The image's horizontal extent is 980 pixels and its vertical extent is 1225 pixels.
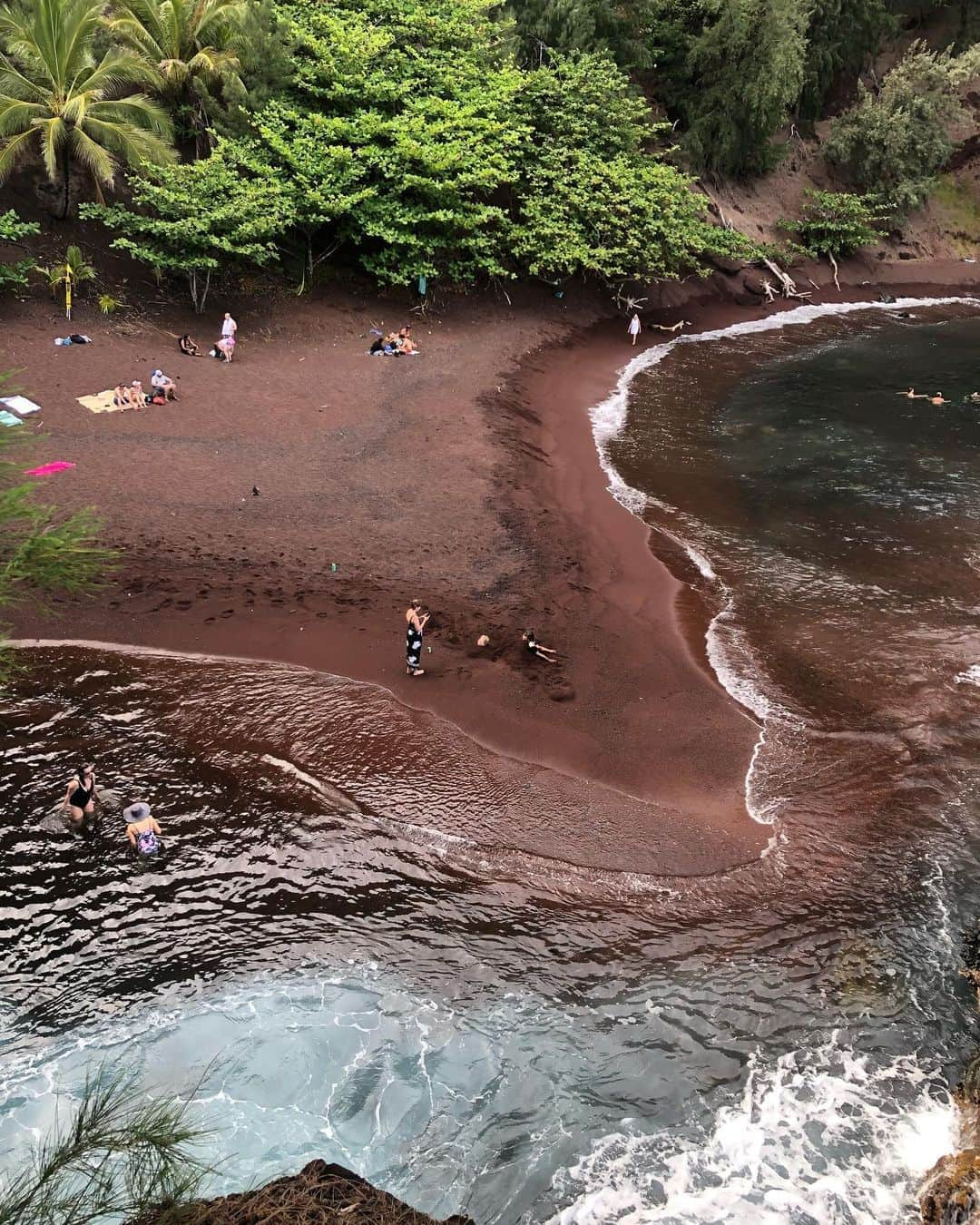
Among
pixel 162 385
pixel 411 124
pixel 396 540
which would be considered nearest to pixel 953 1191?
pixel 396 540

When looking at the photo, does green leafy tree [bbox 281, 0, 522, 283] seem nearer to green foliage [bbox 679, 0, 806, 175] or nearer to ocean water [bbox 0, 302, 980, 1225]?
green foliage [bbox 679, 0, 806, 175]

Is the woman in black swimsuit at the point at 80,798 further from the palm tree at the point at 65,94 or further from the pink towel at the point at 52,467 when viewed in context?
the palm tree at the point at 65,94

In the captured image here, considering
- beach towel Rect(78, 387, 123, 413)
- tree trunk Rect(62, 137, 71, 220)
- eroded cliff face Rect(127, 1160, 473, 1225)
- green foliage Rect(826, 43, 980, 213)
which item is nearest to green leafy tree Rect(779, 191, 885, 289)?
green foliage Rect(826, 43, 980, 213)

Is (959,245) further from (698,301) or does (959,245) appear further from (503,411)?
(503,411)

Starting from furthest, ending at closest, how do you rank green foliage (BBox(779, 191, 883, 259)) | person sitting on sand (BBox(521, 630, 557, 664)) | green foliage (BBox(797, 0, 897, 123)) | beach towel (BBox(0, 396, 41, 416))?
green foliage (BBox(797, 0, 897, 123))
green foliage (BBox(779, 191, 883, 259))
beach towel (BBox(0, 396, 41, 416))
person sitting on sand (BBox(521, 630, 557, 664))

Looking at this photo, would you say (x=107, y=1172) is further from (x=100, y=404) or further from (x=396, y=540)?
(x=100, y=404)
